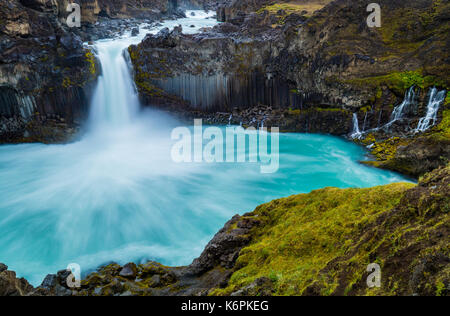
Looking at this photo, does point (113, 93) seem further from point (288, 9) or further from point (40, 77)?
point (288, 9)

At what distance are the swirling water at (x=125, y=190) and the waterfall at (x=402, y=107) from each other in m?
3.21

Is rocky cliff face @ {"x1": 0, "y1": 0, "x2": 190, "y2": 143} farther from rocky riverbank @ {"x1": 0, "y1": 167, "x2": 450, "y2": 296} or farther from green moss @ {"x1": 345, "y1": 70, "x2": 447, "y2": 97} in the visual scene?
green moss @ {"x1": 345, "y1": 70, "x2": 447, "y2": 97}

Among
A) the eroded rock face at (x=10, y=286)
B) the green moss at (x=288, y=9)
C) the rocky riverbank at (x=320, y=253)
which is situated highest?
the green moss at (x=288, y=9)

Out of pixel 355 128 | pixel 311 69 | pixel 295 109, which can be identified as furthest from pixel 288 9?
pixel 355 128

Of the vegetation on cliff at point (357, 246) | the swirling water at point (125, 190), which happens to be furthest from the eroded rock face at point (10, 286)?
the vegetation on cliff at point (357, 246)

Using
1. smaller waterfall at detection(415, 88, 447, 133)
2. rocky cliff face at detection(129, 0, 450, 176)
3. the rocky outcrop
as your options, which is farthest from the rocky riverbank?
the rocky outcrop

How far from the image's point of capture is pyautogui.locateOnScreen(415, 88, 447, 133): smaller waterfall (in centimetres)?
1645

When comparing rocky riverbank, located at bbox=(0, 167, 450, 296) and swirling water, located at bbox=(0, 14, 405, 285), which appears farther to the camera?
swirling water, located at bbox=(0, 14, 405, 285)

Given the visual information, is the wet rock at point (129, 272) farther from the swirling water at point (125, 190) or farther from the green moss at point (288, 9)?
the green moss at point (288, 9)

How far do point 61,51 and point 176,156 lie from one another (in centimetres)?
1323

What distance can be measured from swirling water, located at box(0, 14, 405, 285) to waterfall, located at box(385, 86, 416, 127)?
321 centimetres

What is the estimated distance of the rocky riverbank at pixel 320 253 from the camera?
2813mm

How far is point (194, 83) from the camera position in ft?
80.0

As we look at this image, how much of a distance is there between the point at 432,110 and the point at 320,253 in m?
18.1
